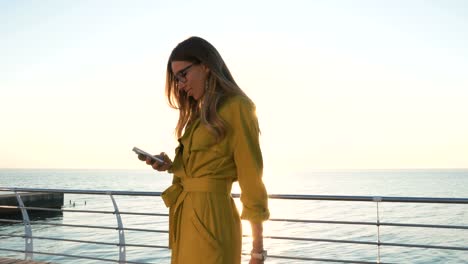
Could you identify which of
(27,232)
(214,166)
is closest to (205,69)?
(214,166)

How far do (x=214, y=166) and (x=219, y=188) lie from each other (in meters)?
0.08

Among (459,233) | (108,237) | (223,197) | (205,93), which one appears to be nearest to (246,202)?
(223,197)

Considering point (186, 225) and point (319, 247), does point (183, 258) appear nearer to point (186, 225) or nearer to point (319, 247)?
point (186, 225)

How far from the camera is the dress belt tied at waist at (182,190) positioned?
186cm

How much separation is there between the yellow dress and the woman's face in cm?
11

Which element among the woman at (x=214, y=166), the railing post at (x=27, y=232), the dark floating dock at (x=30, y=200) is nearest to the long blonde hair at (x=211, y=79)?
the woman at (x=214, y=166)

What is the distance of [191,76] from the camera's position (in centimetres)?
187

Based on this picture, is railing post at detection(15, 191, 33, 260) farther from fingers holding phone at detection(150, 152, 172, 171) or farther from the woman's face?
the woman's face

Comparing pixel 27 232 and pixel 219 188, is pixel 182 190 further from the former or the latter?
pixel 27 232

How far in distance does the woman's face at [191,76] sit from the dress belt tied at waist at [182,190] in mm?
295

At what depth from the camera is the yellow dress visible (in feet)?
5.90

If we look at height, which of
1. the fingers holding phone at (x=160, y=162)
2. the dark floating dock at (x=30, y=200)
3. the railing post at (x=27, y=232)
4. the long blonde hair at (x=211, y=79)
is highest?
the long blonde hair at (x=211, y=79)

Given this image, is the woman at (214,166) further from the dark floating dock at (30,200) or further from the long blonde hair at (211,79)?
the dark floating dock at (30,200)

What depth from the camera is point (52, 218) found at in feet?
140
